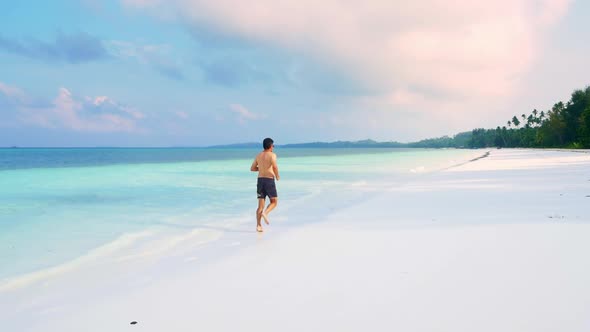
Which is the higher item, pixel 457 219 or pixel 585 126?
pixel 585 126

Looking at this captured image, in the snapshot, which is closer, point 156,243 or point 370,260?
point 370,260

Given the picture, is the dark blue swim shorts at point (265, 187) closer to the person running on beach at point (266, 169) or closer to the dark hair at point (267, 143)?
the person running on beach at point (266, 169)

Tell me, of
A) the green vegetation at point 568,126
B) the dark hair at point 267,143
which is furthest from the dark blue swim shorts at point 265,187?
the green vegetation at point 568,126

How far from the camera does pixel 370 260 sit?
598 cm

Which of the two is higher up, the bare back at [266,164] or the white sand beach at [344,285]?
the bare back at [266,164]

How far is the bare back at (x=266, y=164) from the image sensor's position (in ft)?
28.9

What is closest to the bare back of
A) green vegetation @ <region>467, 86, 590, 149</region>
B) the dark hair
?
the dark hair

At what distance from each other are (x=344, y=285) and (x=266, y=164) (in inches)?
173

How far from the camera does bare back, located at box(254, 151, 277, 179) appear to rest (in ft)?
28.9

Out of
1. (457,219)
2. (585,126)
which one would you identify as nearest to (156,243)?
(457,219)

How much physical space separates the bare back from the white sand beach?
1.34 m

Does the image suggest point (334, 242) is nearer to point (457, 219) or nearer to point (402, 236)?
point (402, 236)

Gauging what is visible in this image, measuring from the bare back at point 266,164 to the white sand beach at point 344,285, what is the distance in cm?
134

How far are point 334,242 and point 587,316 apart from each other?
414 cm
